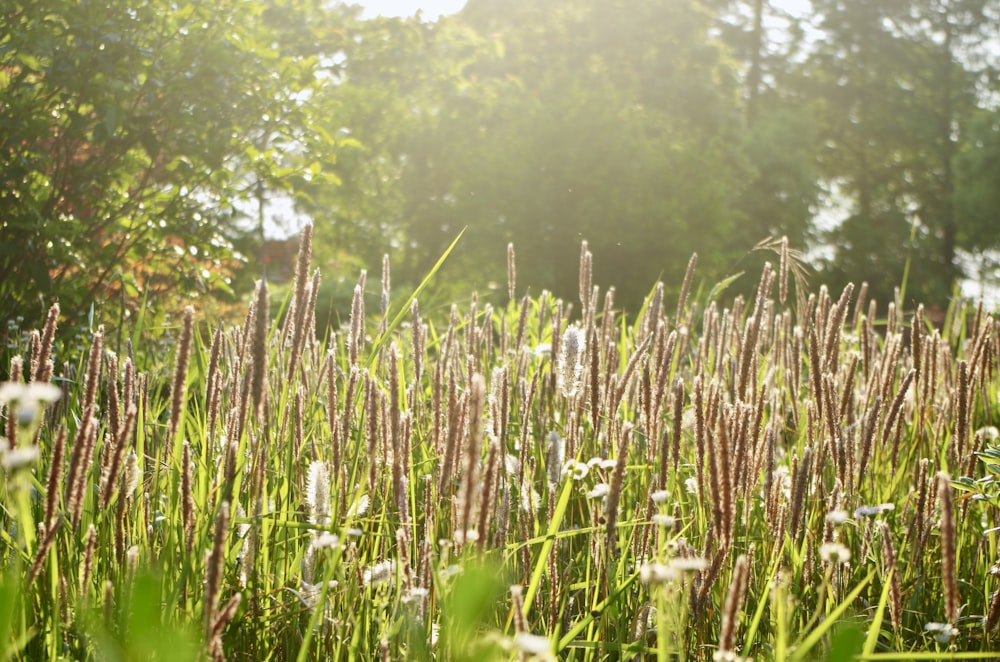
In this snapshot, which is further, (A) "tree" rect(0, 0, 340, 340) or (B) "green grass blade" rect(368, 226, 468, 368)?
(A) "tree" rect(0, 0, 340, 340)

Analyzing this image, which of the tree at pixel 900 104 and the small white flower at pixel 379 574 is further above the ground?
the tree at pixel 900 104

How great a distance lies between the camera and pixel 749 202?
24.4 meters

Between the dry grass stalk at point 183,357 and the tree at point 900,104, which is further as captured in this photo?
the tree at point 900,104

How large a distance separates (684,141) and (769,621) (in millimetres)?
18179

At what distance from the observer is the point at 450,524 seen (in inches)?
68.0

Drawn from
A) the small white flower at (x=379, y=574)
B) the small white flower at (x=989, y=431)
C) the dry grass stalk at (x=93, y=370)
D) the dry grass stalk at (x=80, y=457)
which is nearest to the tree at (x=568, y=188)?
the small white flower at (x=989, y=431)

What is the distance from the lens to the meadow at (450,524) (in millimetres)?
991

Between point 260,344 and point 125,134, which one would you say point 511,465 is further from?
point 125,134

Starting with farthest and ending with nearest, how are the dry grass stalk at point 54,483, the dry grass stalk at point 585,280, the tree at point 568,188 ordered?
the tree at point 568,188 → the dry grass stalk at point 585,280 → the dry grass stalk at point 54,483

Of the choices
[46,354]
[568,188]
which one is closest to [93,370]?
[46,354]

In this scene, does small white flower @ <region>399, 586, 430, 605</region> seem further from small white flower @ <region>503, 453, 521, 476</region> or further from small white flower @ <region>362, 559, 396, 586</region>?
small white flower @ <region>503, 453, 521, 476</region>

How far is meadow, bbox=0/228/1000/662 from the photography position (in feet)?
3.25

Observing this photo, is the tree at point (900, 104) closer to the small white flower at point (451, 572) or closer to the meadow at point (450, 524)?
the meadow at point (450, 524)

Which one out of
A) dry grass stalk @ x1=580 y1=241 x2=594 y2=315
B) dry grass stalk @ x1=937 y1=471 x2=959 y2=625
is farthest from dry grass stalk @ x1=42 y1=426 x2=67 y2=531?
dry grass stalk @ x1=580 y1=241 x2=594 y2=315
